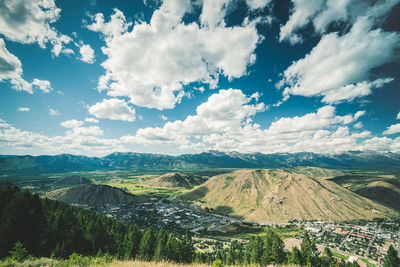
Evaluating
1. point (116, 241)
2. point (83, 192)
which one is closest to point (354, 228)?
point (116, 241)

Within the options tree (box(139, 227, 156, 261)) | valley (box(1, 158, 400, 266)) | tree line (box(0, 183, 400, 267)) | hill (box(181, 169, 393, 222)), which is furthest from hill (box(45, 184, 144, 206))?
tree (box(139, 227, 156, 261))

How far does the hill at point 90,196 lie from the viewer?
17538 cm

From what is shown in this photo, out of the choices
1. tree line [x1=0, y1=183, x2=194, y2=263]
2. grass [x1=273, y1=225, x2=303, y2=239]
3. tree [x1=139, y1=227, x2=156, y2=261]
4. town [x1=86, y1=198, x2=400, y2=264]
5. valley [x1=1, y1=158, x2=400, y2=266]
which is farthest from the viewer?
grass [x1=273, y1=225, x2=303, y2=239]

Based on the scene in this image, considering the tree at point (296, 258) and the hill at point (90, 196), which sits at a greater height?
the tree at point (296, 258)

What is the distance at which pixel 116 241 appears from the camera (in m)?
43.6

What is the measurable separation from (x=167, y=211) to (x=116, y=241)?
137m

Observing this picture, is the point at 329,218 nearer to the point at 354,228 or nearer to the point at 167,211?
the point at 354,228

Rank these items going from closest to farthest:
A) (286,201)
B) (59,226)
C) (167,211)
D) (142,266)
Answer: (142,266) → (59,226) → (167,211) → (286,201)

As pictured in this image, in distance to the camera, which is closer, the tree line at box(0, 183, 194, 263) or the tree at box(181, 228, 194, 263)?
the tree line at box(0, 183, 194, 263)

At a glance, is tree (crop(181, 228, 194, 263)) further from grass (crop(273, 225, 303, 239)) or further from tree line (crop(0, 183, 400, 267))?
grass (crop(273, 225, 303, 239))

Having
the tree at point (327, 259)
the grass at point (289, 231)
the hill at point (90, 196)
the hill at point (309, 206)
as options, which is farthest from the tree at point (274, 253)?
the hill at point (90, 196)

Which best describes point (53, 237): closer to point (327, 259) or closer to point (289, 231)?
point (327, 259)

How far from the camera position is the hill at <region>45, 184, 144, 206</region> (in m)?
175

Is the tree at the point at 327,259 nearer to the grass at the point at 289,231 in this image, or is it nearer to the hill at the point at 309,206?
the grass at the point at 289,231
